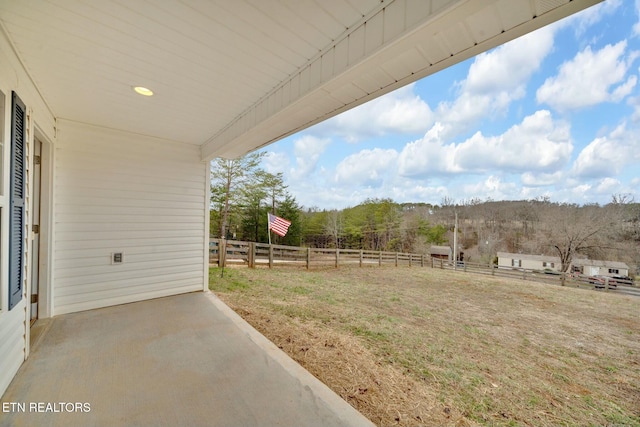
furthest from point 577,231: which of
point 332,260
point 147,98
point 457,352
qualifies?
point 147,98

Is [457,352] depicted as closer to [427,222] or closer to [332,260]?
[332,260]

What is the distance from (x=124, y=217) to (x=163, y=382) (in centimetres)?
253

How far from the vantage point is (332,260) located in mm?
8859

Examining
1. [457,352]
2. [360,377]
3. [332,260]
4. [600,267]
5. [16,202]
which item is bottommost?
[600,267]

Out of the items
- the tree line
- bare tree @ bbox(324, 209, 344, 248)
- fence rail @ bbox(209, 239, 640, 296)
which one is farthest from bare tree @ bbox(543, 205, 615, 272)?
bare tree @ bbox(324, 209, 344, 248)

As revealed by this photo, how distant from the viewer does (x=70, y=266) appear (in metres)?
2.93

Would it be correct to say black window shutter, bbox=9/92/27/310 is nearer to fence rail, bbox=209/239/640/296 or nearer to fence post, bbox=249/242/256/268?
fence rail, bbox=209/239/640/296

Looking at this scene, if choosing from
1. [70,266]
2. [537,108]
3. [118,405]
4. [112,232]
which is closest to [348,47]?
[118,405]

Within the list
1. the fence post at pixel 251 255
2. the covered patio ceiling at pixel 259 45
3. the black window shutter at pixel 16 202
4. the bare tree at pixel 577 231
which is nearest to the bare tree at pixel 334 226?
the fence post at pixel 251 255

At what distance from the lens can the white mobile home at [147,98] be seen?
48.5 inches

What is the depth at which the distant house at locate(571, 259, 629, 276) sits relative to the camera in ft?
40.2

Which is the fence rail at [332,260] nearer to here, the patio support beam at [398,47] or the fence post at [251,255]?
the fence post at [251,255]

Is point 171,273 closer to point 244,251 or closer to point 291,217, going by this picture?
point 244,251

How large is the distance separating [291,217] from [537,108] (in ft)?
48.7
